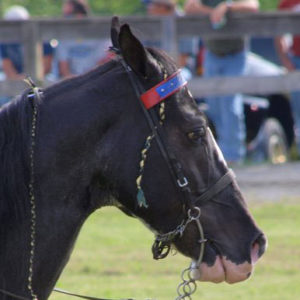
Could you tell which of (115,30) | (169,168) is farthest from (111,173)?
(115,30)

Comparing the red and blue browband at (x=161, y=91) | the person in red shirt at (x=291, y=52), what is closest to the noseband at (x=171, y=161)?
the red and blue browband at (x=161, y=91)

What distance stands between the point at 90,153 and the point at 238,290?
4568mm

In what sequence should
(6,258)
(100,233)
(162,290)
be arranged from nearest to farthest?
(6,258) → (162,290) → (100,233)

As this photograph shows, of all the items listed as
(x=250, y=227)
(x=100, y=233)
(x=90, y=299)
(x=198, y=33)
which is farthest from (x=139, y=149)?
(x=198, y=33)

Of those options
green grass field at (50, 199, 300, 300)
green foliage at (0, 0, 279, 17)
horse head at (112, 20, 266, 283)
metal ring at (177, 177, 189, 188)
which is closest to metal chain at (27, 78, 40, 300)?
horse head at (112, 20, 266, 283)

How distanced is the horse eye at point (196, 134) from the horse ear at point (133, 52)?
287 mm

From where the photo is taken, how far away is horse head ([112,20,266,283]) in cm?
407

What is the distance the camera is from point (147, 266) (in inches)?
370

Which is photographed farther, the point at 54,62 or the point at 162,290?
the point at 54,62

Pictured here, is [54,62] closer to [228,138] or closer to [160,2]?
[160,2]

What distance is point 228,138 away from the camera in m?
13.0

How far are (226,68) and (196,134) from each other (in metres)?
9.37

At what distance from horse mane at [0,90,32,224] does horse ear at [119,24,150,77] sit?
0.45m

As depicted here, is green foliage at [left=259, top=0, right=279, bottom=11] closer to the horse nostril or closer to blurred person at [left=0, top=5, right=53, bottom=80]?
blurred person at [left=0, top=5, right=53, bottom=80]
